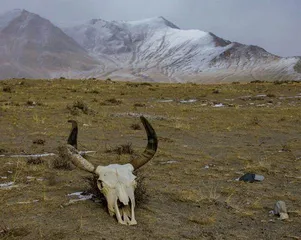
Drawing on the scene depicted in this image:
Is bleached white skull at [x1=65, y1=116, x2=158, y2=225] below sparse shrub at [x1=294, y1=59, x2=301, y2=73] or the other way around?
below

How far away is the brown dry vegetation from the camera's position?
6.02 metres

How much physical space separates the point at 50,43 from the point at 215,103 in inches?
7035

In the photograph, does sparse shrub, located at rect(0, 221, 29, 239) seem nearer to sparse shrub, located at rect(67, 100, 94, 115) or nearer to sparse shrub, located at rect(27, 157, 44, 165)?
sparse shrub, located at rect(27, 157, 44, 165)

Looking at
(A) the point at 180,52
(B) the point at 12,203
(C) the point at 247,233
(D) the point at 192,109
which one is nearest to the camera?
(C) the point at 247,233

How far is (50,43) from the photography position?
639 feet

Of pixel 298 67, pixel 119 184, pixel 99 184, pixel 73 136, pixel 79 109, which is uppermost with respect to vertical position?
pixel 298 67

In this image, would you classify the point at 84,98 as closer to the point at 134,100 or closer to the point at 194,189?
the point at 134,100

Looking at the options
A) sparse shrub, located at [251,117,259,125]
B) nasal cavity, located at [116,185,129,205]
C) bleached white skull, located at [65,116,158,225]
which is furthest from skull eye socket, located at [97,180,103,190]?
sparse shrub, located at [251,117,259,125]

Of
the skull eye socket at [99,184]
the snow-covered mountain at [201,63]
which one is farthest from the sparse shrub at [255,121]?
the snow-covered mountain at [201,63]

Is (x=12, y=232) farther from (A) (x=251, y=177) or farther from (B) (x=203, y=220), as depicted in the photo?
(A) (x=251, y=177)

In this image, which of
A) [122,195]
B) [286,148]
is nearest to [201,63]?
[286,148]

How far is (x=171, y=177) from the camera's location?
29.1 ft

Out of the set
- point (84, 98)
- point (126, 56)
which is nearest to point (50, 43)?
point (126, 56)

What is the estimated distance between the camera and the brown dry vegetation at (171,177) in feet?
19.8
